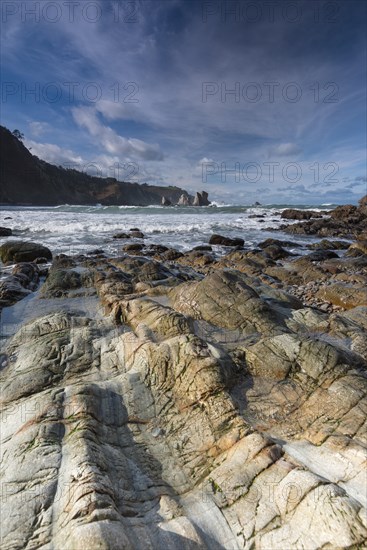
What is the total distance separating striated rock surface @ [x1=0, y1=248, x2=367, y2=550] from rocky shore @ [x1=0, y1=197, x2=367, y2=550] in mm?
15

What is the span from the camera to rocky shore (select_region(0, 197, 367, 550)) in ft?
8.41

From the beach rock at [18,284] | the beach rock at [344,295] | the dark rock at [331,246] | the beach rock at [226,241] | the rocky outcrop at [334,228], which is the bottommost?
the beach rock at [344,295]

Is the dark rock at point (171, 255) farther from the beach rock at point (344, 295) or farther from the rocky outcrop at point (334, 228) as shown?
the rocky outcrop at point (334, 228)

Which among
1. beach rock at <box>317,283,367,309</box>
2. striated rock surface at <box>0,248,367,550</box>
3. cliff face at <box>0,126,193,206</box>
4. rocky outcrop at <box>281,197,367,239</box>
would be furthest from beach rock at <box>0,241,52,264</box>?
cliff face at <box>0,126,193,206</box>

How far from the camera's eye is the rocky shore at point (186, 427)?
8.41 feet

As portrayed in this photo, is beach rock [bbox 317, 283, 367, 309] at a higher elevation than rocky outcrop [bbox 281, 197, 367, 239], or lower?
lower

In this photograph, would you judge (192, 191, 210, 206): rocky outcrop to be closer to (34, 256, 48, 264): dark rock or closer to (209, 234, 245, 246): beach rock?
(209, 234, 245, 246): beach rock

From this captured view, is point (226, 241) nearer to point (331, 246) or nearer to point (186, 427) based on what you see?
point (331, 246)

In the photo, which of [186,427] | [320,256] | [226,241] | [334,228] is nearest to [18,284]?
[186,427]

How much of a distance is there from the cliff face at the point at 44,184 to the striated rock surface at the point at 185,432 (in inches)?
3510

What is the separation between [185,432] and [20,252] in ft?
49.2

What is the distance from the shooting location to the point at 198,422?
151 inches

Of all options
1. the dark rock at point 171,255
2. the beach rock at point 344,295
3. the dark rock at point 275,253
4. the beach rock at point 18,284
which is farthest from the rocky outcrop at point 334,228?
the beach rock at point 18,284

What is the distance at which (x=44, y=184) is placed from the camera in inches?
3755
